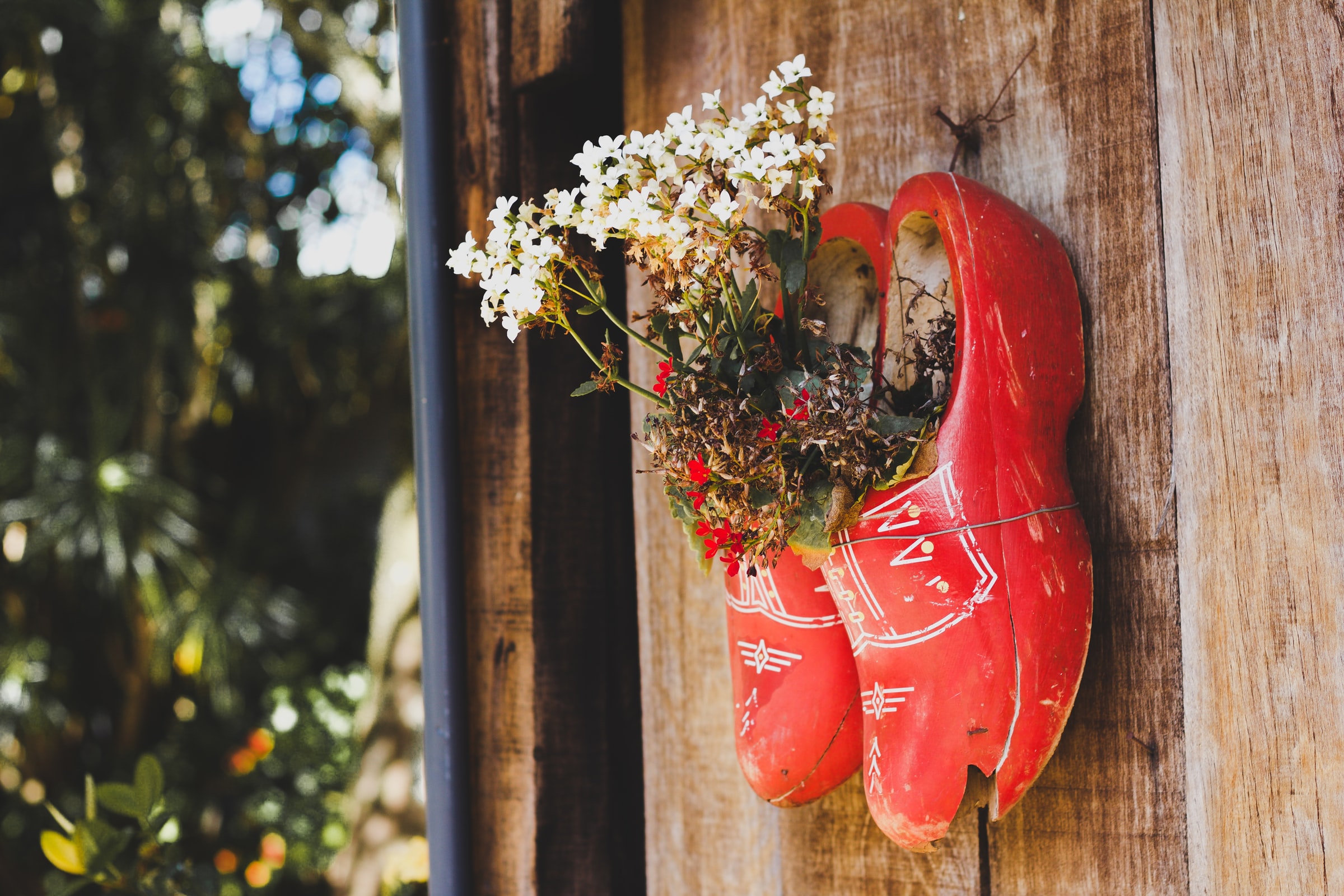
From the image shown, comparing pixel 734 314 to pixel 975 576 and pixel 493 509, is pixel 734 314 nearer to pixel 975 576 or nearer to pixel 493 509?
pixel 975 576

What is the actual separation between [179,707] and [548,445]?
2.32 meters

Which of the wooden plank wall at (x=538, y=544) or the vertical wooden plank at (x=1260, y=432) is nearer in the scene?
the vertical wooden plank at (x=1260, y=432)

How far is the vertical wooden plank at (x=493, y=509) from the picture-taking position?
43.6 inches

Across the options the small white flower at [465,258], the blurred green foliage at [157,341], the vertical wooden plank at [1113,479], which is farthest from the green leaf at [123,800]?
the blurred green foliage at [157,341]

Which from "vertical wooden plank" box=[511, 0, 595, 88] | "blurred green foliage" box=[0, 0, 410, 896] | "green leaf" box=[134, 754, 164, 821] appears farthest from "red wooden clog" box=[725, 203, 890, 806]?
"blurred green foliage" box=[0, 0, 410, 896]

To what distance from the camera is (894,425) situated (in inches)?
27.7

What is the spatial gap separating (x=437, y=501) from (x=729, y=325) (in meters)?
0.55

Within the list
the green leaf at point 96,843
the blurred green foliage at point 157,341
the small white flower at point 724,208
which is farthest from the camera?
the blurred green foliage at point 157,341

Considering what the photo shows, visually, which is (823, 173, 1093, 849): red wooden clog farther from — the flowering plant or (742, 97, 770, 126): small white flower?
(742, 97, 770, 126): small white flower

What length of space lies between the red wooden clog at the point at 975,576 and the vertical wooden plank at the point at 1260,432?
13cm

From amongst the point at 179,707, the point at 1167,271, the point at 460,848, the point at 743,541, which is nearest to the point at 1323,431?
the point at 1167,271

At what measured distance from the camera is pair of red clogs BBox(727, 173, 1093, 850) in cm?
70

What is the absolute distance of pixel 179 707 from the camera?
2.79 metres

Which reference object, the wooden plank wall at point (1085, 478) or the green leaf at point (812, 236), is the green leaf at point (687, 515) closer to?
the green leaf at point (812, 236)
